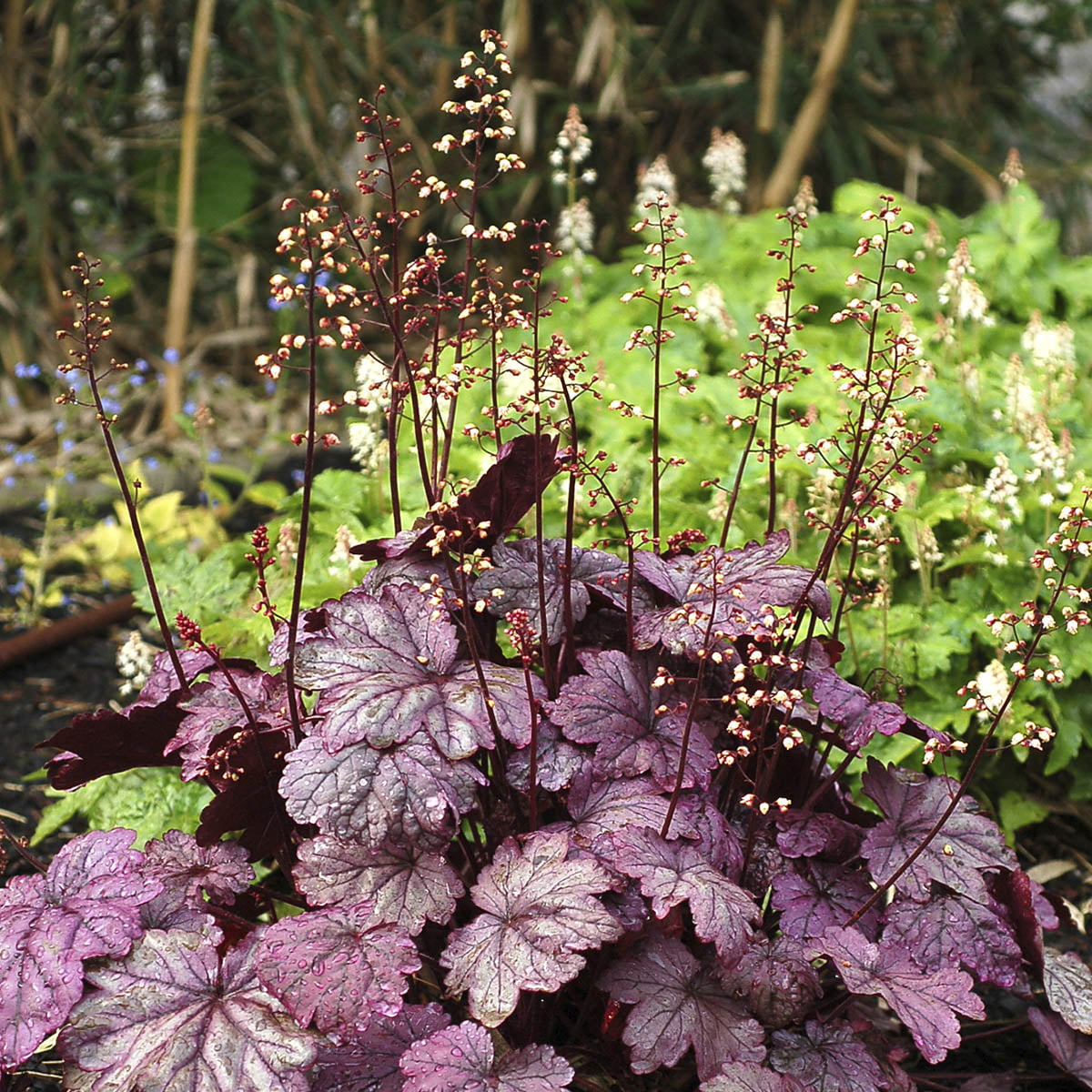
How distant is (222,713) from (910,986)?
2.93ft

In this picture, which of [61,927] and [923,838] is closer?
[61,927]

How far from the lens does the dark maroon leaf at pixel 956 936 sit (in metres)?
1.55

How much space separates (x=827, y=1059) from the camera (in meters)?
1.47

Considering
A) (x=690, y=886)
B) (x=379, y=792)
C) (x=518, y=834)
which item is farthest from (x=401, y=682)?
(x=690, y=886)

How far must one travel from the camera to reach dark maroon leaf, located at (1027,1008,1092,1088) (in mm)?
1659

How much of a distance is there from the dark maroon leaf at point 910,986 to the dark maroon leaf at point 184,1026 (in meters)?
0.61

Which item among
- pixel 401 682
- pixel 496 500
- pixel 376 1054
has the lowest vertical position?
pixel 376 1054

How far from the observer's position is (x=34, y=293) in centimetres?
446

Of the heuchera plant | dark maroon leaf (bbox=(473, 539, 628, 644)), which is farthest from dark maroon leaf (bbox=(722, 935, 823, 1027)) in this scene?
dark maroon leaf (bbox=(473, 539, 628, 644))

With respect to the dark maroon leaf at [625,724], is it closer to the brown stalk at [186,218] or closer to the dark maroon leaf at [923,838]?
the dark maroon leaf at [923,838]

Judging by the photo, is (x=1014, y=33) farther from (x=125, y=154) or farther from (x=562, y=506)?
(x=562, y=506)

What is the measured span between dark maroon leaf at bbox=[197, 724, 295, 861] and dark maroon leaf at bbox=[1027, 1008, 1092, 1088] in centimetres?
105

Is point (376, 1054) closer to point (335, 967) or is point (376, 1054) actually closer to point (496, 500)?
point (335, 967)

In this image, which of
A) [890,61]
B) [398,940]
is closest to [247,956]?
[398,940]
